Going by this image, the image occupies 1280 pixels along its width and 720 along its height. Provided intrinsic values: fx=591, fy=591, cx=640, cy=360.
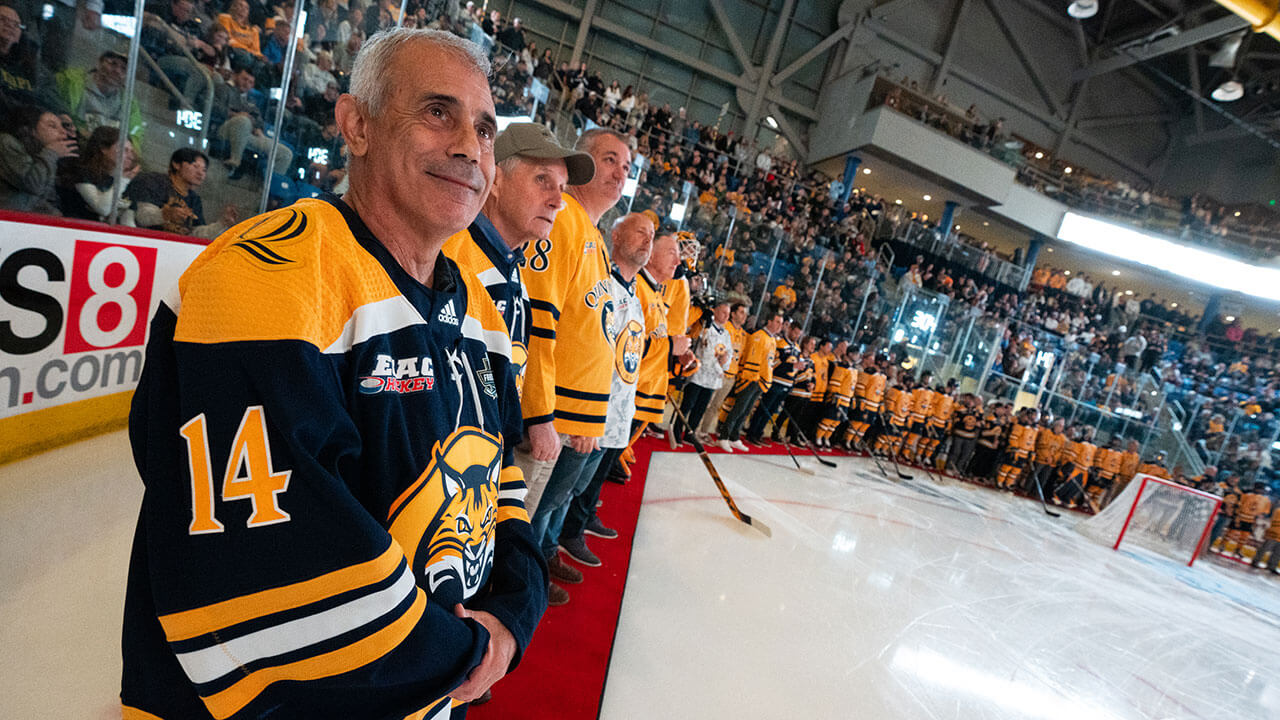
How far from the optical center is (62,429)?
278 cm

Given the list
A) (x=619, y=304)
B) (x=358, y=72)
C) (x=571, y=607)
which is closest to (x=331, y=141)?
(x=619, y=304)

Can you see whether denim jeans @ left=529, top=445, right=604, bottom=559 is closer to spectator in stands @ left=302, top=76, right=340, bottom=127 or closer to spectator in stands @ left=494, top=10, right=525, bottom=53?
spectator in stands @ left=302, top=76, right=340, bottom=127

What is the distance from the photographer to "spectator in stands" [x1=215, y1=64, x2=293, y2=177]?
142 inches

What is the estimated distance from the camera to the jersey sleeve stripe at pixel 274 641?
→ 64cm

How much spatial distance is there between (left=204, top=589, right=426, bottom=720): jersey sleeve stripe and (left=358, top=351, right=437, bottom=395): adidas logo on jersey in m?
0.29

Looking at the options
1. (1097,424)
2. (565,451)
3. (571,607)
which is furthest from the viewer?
(1097,424)

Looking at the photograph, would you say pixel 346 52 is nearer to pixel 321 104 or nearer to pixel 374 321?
pixel 321 104

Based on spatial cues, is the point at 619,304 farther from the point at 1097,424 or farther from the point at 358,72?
the point at 1097,424

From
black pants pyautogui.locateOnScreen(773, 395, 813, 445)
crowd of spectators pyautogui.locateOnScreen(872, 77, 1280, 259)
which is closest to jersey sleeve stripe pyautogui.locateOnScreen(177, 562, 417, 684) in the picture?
A: black pants pyautogui.locateOnScreen(773, 395, 813, 445)

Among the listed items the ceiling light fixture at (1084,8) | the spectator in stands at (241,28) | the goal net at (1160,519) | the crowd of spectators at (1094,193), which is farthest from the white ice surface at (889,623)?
the crowd of spectators at (1094,193)

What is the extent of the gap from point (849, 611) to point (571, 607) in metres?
1.72

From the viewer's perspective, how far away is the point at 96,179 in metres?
2.95

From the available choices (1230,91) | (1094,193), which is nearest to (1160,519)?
(1230,91)

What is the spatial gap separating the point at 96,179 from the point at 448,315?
3.26 m
